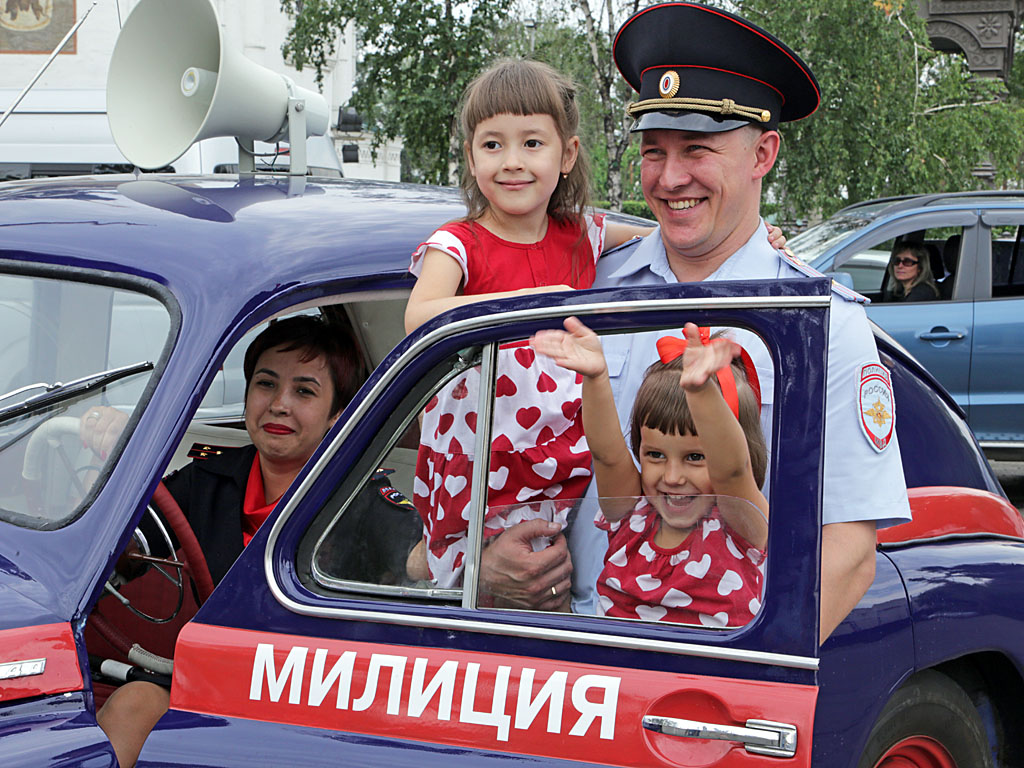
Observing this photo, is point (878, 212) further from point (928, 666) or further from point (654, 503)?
point (654, 503)

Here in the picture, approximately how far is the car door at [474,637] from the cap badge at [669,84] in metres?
0.62

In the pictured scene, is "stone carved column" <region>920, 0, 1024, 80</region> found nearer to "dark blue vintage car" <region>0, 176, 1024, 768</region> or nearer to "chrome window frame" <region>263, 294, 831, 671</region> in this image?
"dark blue vintage car" <region>0, 176, 1024, 768</region>

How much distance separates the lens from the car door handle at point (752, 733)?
1593mm

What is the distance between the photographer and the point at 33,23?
64.4ft

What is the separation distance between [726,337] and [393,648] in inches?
27.2

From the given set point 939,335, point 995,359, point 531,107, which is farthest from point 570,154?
point 995,359

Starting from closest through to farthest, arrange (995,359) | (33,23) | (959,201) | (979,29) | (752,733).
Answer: (752,733) → (995,359) → (959,201) → (979,29) → (33,23)

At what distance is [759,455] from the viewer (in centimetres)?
171

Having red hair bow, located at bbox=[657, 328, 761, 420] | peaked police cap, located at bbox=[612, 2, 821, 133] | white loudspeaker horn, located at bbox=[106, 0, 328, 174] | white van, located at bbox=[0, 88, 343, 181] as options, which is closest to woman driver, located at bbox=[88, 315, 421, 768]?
white loudspeaker horn, located at bbox=[106, 0, 328, 174]

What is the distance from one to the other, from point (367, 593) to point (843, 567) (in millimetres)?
734

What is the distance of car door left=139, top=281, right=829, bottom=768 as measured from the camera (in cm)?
159

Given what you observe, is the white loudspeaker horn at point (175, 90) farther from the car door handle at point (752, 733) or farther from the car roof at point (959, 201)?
the car roof at point (959, 201)

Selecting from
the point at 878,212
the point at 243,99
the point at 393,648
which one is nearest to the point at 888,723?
the point at 393,648

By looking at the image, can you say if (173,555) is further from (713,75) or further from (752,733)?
(713,75)
